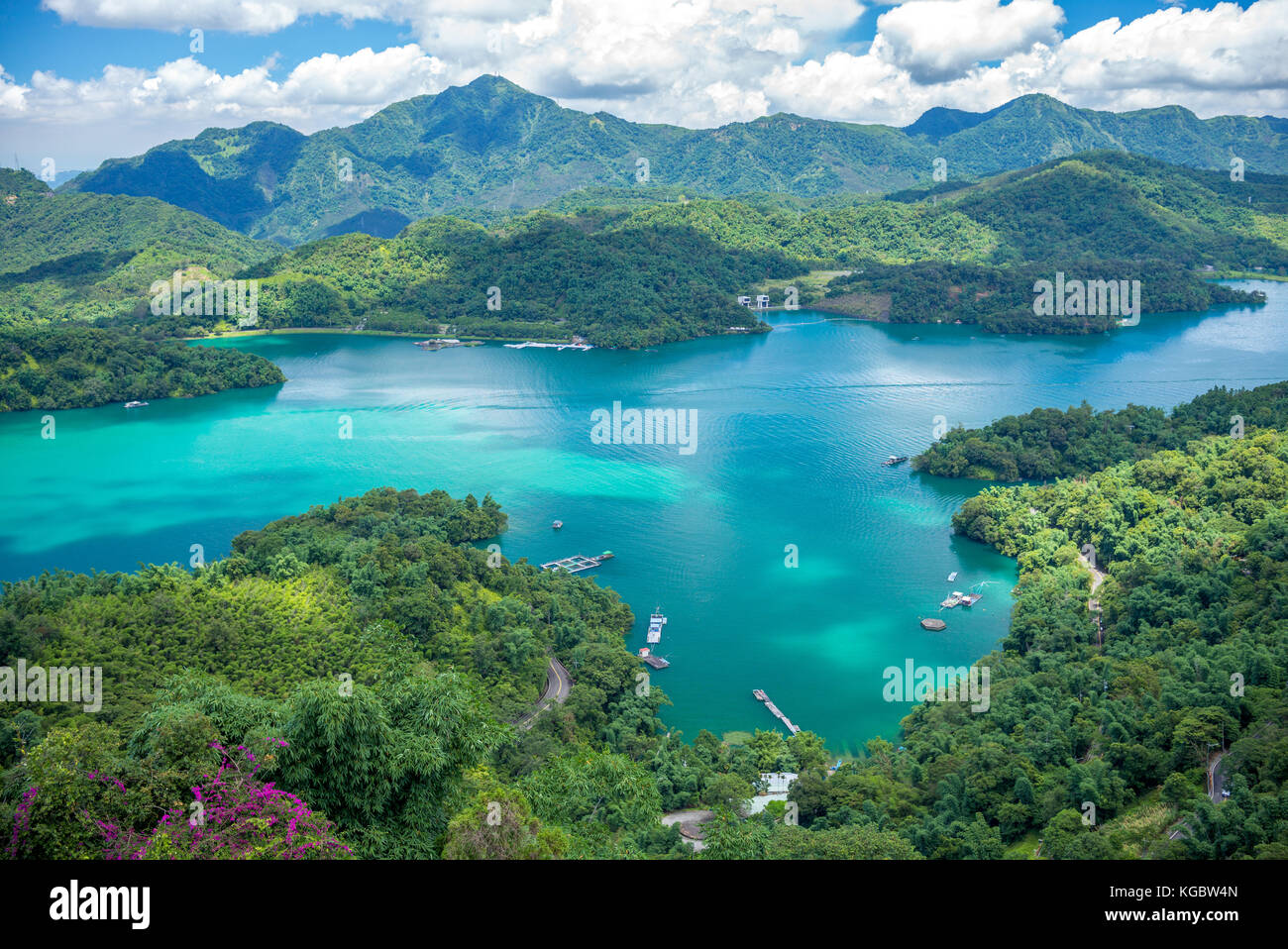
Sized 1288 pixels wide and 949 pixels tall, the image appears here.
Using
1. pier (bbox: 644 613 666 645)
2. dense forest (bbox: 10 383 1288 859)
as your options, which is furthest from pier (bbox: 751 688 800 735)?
pier (bbox: 644 613 666 645)

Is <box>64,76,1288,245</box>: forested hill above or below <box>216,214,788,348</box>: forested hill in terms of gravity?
above

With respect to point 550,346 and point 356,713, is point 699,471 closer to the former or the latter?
point 550,346

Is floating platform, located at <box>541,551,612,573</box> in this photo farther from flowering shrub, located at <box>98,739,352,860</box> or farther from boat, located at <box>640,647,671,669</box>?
flowering shrub, located at <box>98,739,352,860</box>

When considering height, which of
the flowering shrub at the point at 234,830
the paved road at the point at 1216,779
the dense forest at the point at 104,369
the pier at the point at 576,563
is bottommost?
the paved road at the point at 1216,779

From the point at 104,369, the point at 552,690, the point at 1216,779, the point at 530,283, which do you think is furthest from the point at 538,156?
the point at 1216,779

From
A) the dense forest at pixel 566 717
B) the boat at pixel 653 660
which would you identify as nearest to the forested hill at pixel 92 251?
the dense forest at pixel 566 717

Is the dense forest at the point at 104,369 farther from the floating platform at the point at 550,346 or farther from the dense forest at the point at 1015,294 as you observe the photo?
the dense forest at the point at 1015,294

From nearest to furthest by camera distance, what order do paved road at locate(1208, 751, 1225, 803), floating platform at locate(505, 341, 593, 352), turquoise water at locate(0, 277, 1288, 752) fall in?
1. paved road at locate(1208, 751, 1225, 803)
2. turquoise water at locate(0, 277, 1288, 752)
3. floating platform at locate(505, 341, 593, 352)
